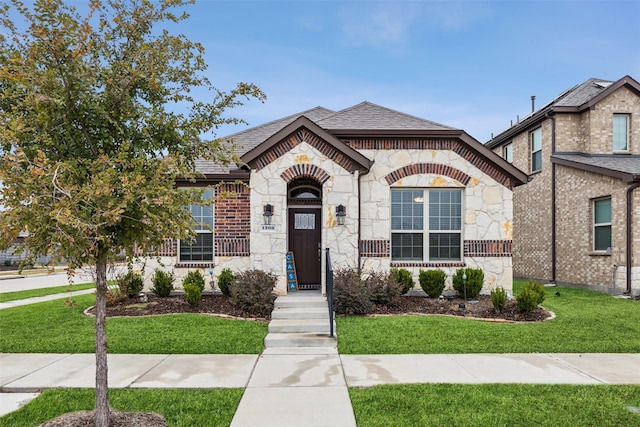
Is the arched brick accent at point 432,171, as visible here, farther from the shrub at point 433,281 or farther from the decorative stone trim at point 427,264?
the shrub at point 433,281

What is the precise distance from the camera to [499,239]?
37.1 feet

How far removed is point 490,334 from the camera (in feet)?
25.0

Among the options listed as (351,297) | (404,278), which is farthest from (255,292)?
(404,278)

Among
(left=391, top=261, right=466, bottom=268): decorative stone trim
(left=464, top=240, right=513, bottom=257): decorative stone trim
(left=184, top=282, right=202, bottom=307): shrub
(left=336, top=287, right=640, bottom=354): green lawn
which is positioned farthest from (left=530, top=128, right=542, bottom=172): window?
(left=184, top=282, right=202, bottom=307): shrub

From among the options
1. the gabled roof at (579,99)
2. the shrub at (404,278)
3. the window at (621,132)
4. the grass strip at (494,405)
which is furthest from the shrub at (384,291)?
the window at (621,132)

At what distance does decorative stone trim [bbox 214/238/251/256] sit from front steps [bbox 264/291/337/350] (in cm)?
200

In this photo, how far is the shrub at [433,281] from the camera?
1069 cm

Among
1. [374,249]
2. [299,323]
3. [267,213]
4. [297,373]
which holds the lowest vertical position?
[297,373]

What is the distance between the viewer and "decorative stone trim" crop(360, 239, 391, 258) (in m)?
10.9

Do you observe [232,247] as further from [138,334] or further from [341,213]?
[138,334]

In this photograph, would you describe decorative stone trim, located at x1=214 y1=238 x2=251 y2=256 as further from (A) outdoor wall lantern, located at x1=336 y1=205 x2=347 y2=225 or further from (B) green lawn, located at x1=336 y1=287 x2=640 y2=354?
(B) green lawn, located at x1=336 y1=287 x2=640 y2=354

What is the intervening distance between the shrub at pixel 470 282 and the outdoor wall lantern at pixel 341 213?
330 cm

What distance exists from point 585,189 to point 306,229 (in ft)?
30.9

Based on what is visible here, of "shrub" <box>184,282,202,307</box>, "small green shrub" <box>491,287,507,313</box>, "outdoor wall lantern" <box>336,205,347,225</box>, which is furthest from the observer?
"outdoor wall lantern" <box>336,205,347,225</box>
